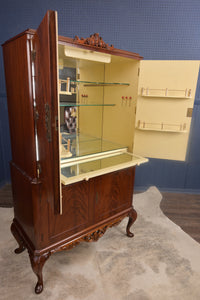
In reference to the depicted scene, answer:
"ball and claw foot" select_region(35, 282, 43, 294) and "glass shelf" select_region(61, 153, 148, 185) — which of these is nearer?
"glass shelf" select_region(61, 153, 148, 185)

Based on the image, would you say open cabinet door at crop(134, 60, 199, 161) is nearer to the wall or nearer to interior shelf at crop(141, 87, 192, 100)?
interior shelf at crop(141, 87, 192, 100)

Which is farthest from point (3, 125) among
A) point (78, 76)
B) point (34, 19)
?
point (78, 76)

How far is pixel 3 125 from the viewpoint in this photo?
11.9 feet

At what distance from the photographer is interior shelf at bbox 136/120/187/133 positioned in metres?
3.11

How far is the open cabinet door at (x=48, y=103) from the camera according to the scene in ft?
3.34

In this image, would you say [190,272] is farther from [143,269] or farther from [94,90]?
[94,90]

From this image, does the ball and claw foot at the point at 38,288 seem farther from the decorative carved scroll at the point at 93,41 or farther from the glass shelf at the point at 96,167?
the decorative carved scroll at the point at 93,41

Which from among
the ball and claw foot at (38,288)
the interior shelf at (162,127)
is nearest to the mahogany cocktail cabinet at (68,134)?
the ball and claw foot at (38,288)

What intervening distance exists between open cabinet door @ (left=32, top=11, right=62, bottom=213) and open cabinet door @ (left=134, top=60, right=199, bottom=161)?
202 cm

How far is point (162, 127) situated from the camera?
3.15 m

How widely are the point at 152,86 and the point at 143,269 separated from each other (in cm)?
236

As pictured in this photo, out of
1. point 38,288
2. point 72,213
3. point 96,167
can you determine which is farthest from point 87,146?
point 38,288

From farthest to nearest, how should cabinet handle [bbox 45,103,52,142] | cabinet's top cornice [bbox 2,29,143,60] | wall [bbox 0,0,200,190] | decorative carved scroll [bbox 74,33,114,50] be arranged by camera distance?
wall [bbox 0,0,200,190] → decorative carved scroll [bbox 74,33,114,50] → cabinet's top cornice [bbox 2,29,143,60] → cabinet handle [bbox 45,103,52,142]

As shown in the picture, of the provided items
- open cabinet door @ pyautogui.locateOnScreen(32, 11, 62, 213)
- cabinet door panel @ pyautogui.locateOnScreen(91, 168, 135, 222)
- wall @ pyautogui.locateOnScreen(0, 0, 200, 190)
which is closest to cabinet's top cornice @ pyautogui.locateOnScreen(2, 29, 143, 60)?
open cabinet door @ pyautogui.locateOnScreen(32, 11, 62, 213)
